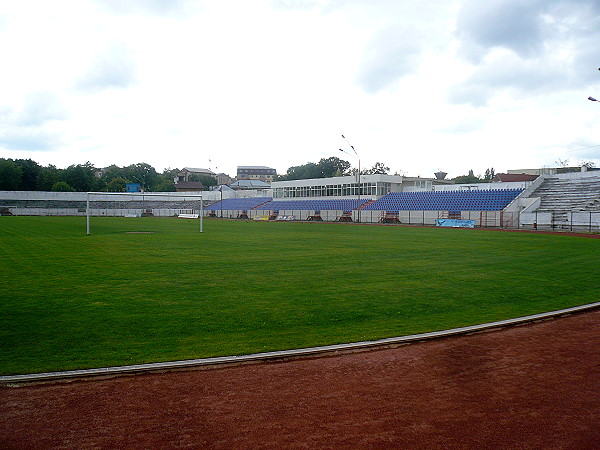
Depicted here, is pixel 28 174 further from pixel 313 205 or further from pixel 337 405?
pixel 337 405

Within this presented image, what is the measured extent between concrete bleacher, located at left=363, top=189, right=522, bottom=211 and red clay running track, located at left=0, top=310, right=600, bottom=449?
49511mm

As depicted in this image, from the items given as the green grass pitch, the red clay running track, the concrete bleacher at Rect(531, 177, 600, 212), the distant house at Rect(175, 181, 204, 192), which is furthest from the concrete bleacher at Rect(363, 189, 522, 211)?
the distant house at Rect(175, 181, 204, 192)

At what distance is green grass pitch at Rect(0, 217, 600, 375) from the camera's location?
25.0 feet

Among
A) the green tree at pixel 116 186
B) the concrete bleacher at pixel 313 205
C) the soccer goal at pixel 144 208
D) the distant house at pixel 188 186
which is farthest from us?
the distant house at pixel 188 186

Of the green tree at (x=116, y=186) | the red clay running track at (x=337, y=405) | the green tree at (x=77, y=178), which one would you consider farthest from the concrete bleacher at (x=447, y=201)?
the green tree at (x=77, y=178)

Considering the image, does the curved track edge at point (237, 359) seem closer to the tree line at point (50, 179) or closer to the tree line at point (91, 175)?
the tree line at point (91, 175)

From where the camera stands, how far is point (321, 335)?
8164 millimetres

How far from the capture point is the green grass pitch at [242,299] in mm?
7629

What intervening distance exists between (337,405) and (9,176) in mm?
135077

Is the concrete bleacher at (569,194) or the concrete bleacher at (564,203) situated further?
the concrete bleacher at (569,194)

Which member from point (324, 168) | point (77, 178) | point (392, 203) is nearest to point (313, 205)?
point (392, 203)

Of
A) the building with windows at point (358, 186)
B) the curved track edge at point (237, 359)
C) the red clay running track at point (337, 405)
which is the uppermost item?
the building with windows at point (358, 186)

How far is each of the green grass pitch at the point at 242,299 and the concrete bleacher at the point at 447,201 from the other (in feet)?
118

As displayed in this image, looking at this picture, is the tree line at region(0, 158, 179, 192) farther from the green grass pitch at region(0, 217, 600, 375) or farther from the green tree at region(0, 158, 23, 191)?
the green grass pitch at region(0, 217, 600, 375)
